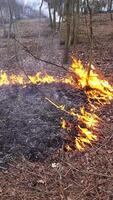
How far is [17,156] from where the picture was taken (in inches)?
223

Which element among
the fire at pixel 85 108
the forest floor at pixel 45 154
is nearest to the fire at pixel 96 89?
the fire at pixel 85 108

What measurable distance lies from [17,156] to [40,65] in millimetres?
6082

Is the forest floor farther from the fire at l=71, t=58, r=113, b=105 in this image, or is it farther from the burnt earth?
the fire at l=71, t=58, r=113, b=105

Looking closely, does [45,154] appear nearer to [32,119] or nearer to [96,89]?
[32,119]

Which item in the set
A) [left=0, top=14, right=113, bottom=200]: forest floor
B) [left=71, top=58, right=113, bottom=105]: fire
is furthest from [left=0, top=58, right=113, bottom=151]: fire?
[left=0, top=14, right=113, bottom=200]: forest floor

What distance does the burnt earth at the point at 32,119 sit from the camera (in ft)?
19.0

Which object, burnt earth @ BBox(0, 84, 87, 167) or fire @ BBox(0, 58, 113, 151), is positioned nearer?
burnt earth @ BBox(0, 84, 87, 167)

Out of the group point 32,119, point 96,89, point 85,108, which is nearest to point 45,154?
point 32,119

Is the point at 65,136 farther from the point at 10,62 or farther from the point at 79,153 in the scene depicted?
the point at 10,62

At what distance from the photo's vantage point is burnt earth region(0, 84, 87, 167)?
5805 millimetres

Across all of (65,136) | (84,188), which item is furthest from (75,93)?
(84,188)

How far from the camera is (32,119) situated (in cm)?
655

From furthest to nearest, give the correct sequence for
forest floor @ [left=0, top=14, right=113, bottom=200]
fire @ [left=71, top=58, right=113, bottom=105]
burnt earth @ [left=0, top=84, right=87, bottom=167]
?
fire @ [left=71, top=58, right=113, bottom=105], burnt earth @ [left=0, top=84, right=87, bottom=167], forest floor @ [left=0, top=14, right=113, bottom=200]

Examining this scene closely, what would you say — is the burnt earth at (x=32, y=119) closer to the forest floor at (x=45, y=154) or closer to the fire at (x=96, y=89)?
the forest floor at (x=45, y=154)
